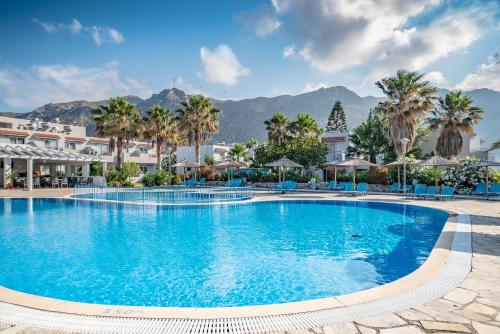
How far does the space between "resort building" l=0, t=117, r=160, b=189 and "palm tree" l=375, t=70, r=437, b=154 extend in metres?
28.5

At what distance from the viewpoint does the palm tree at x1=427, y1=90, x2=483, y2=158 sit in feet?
92.0

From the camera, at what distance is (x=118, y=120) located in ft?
105

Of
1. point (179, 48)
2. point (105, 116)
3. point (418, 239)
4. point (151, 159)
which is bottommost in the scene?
point (418, 239)

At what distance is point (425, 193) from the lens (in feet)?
65.9

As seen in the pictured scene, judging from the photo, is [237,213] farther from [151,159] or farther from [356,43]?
[151,159]

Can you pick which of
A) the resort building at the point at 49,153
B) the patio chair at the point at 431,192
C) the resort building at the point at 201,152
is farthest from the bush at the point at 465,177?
the resort building at the point at 201,152

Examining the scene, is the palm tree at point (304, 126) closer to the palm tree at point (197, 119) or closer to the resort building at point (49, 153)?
the palm tree at point (197, 119)

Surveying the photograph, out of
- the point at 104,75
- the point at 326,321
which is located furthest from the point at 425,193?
the point at 104,75

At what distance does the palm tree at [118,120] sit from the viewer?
32219 millimetres

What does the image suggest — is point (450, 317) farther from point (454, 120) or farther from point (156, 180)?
point (156, 180)

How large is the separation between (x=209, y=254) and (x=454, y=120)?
92.5 ft

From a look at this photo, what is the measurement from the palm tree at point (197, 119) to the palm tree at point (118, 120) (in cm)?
549

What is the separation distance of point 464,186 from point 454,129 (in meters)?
8.64

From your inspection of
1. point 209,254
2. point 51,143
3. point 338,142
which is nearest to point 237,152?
point 338,142
